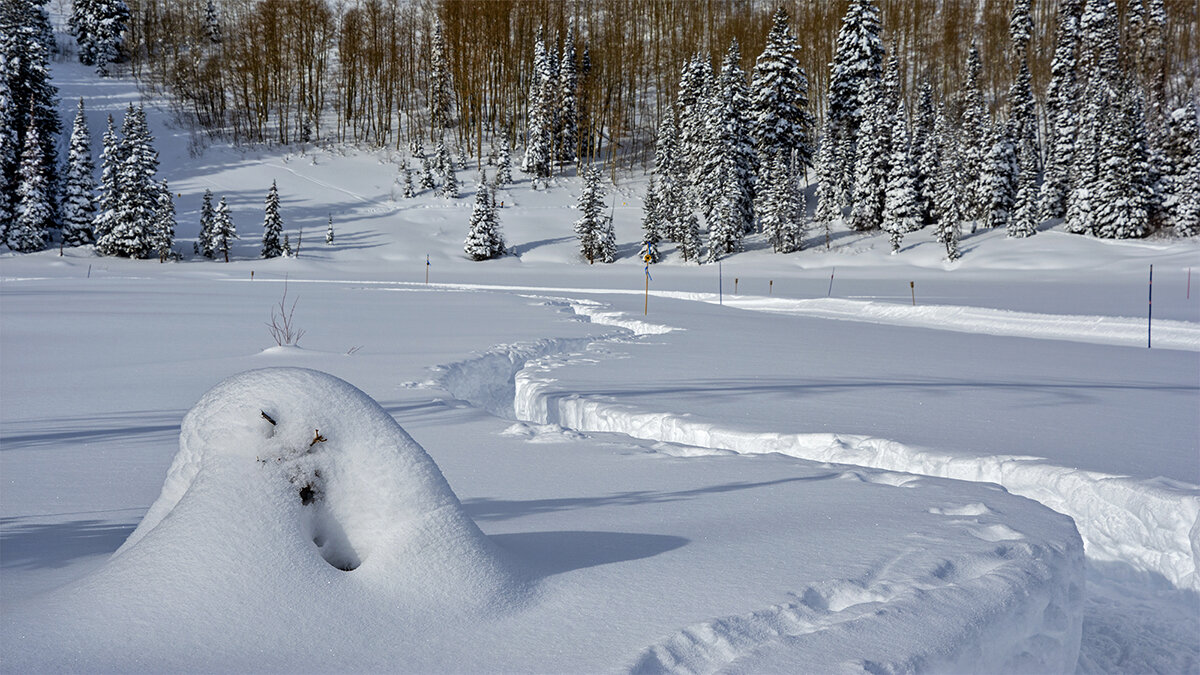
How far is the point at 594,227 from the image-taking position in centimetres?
4412

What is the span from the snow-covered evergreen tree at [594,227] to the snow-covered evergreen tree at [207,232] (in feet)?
65.4

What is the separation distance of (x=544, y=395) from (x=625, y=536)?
4.60 m

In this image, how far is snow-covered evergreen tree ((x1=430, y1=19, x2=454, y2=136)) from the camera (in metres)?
60.7

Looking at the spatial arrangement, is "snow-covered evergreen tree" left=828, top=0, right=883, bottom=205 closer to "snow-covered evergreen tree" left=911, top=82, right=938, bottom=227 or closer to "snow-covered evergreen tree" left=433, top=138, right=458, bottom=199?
"snow-covered evergreen tree" left=911, top=82, right=938, bottom=227

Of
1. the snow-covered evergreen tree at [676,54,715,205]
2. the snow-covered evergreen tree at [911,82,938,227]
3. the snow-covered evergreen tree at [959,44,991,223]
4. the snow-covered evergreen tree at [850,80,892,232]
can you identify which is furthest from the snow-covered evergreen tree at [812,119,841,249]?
the snow-covered evergreen tree at [676,54,715,205]

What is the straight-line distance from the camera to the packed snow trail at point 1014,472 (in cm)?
480

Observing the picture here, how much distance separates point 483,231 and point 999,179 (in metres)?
29.2

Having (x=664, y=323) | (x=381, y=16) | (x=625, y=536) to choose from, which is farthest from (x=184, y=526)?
(x=381, y=16)

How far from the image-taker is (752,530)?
3.81 metres

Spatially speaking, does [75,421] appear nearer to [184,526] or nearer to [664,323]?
[184,526]

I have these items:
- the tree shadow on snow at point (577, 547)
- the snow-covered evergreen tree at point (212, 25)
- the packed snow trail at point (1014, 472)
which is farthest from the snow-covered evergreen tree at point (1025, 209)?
the snow-covered evergreen tree at point (212, 25)

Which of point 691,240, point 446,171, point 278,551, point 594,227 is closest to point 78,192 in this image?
point 446,171

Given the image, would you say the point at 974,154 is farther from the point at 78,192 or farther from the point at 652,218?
the point at 78,192

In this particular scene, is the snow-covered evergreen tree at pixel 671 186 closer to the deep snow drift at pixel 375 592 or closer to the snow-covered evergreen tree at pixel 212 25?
the deep snow drift at pixel 375 592
